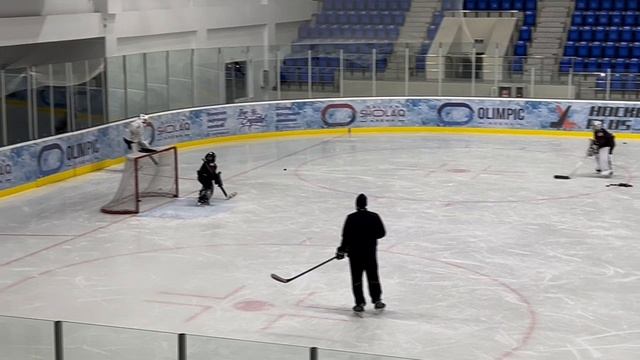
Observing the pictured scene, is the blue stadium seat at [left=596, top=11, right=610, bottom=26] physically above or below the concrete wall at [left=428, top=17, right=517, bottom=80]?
above

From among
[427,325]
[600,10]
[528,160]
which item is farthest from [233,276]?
[600,10]

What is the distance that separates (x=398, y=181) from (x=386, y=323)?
883 centimetres

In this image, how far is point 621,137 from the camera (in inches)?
996

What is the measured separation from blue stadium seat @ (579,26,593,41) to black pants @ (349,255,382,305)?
73.6ft

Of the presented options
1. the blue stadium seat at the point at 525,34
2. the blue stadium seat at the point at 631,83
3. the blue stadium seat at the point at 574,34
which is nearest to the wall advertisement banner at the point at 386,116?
the blue stadium seat at the point at 631,83

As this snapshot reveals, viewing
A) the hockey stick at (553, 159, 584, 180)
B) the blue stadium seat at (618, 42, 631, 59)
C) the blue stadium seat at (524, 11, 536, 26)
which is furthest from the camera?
the blue stadium seat at (524, 11, 536, 26)

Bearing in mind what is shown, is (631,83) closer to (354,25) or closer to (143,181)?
(354,25)

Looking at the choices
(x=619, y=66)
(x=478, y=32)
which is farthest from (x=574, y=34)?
(x=478, y=32)

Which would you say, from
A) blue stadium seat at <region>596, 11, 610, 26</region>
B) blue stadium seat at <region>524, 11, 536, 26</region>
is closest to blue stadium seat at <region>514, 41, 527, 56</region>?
blue stadium seat at <region>524, 11, 536, 26</region>

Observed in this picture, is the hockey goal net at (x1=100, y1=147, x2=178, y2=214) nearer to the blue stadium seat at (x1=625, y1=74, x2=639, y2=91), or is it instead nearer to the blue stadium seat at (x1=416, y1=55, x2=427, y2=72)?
the blue stadium seat at (x1=416, y1=55, x2=427, y2=72)

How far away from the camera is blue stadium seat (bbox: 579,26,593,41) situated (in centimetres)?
3148

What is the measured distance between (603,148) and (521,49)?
1230cm

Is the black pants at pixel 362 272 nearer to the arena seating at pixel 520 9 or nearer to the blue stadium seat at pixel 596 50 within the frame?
the arena seating at pixel 520 9

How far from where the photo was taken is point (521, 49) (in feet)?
103
